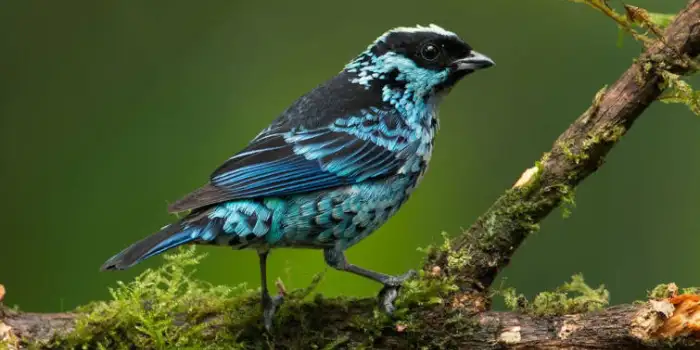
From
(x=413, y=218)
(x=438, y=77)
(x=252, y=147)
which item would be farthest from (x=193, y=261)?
(x=413, y=218)

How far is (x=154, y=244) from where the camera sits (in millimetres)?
4000

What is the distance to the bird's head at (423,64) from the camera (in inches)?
190

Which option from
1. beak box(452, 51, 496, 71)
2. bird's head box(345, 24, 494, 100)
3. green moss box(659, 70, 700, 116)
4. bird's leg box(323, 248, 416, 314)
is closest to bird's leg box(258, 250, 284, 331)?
bird's leg box(323, 248, 416, 314)

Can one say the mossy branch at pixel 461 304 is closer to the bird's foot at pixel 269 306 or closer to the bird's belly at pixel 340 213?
the bird's foot at pixel 269 306

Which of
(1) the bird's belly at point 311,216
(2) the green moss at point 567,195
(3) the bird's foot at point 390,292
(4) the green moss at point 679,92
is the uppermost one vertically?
(4) the green moss at point 679,92

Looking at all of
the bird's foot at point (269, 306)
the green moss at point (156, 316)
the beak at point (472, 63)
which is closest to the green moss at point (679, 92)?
the beak at point (472, 63)

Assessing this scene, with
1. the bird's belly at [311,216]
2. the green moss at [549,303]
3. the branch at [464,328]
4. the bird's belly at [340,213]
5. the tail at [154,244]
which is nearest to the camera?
the branch at [464,328]

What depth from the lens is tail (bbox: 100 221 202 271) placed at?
3.91 m

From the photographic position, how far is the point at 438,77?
4855 mm

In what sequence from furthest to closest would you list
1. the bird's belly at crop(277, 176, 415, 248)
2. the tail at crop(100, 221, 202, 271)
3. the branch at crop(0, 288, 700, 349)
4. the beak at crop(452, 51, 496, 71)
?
the beak at crop(452, 51, 496, 71)
the bird's belly at crop(277, 176, 415, 248)
the tail at crop(100, 221, 202, 271)
the branch at crop(0, 288, 700, 349)

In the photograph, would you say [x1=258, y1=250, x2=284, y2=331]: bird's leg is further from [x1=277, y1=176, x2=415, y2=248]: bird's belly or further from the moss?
[x1=277, y1=176, x2=415, y2=248]: bird's belly

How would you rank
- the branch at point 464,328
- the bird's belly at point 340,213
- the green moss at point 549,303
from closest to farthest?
the branch at point 464,328 → the green moss at point 549,303 → the bird's belly at point 340,213

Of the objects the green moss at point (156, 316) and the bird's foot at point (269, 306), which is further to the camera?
the bird's foot at point (269, 306)

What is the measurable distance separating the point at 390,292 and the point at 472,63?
1.25 m
